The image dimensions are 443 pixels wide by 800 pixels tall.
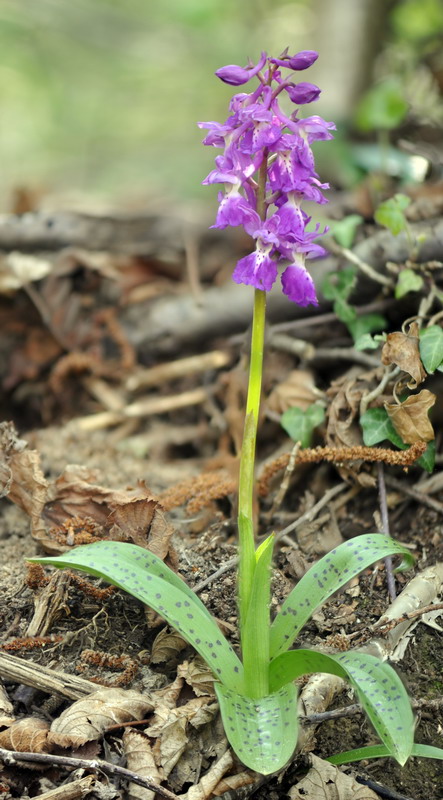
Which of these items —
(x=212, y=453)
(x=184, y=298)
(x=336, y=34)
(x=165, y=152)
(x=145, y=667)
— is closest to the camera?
(x=145, y=667)

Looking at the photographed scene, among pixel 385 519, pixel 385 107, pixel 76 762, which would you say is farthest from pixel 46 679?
pixel 385 107

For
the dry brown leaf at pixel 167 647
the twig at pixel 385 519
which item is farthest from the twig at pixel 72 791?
the twig at pixel 385 519

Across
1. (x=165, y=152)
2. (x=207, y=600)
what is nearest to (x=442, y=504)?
(x=207, y=600)

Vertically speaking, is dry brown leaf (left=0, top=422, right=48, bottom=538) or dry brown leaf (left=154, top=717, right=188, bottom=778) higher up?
dry brown leaf (left=0, top=422, right=48, bottom=538)

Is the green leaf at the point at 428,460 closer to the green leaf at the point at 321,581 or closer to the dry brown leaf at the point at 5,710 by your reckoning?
the green leaf at the point at 321,581

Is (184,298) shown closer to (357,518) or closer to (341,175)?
(341,175)

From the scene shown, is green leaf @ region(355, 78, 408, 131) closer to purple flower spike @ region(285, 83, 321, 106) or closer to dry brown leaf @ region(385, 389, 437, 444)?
dry brown leaf @ region(385, 389, 437, 444)

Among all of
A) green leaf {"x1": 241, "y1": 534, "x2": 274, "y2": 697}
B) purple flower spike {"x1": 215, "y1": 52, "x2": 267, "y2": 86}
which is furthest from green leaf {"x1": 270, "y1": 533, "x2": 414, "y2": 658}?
purple flower spike {"x1": 215, "y1": 52, "x2": 267, "y2": 86}
